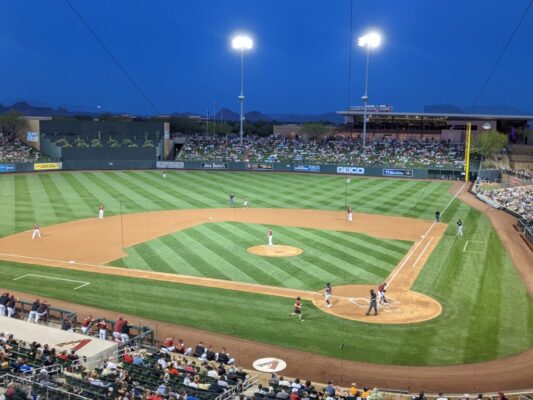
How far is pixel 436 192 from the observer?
187 feet

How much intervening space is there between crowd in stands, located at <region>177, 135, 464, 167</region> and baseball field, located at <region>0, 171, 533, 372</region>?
2628 centimetres

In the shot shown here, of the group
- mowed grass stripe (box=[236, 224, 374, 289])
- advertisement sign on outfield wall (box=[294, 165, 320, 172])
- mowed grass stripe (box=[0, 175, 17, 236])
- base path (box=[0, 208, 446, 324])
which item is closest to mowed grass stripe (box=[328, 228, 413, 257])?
base path (box=[0, 208, 446, 324])

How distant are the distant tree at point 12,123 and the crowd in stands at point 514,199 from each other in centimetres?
6434

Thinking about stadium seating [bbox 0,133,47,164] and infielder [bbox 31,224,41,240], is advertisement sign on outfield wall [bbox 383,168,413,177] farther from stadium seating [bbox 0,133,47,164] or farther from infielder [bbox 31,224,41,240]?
infielder [bbox 31,224,41,240]

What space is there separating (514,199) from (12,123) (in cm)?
6853

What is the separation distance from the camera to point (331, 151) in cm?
8319

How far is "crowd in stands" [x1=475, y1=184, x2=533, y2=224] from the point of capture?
41.3 meters

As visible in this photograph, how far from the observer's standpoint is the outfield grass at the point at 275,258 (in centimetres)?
2570

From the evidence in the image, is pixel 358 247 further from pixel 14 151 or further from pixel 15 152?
pixel 14 151

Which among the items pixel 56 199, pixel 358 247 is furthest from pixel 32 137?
pixel 358 247

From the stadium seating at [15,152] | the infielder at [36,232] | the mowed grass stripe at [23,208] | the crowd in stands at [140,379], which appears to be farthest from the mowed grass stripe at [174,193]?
the crowd in stands at [140,379]

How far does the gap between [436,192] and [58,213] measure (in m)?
38.8

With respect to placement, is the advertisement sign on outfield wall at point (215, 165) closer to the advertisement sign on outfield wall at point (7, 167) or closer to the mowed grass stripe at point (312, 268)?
the advertisement sign on outfield wall at point (7, 167)

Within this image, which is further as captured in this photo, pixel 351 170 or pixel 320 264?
pixel 351 170
